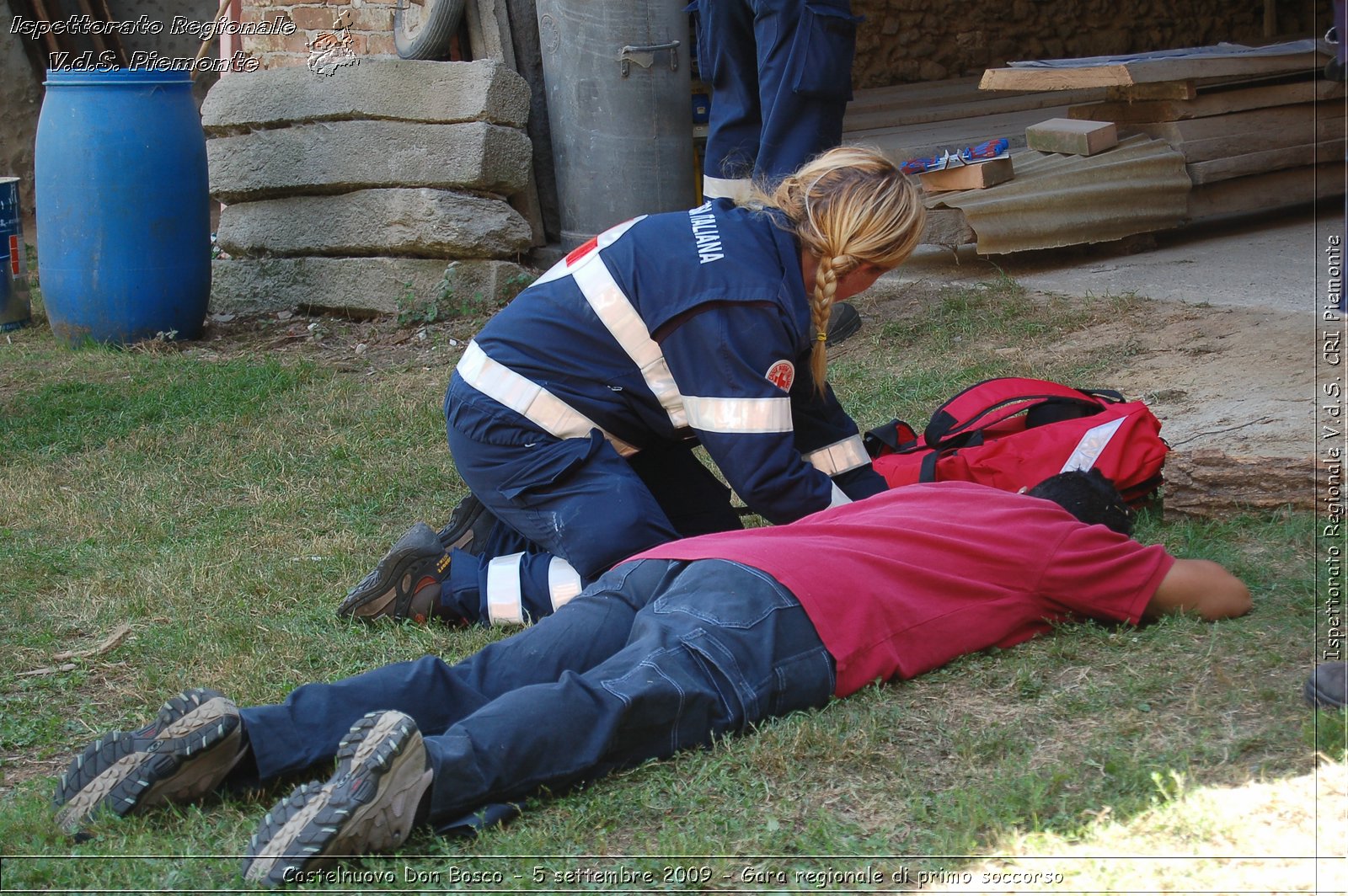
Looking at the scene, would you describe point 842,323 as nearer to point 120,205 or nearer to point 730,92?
point 730,92

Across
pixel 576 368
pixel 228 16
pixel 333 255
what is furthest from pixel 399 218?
pixel 576 368

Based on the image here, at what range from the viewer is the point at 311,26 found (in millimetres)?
6762

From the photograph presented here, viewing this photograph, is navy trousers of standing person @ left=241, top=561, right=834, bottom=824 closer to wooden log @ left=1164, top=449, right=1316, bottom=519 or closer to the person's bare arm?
the person's bare arm

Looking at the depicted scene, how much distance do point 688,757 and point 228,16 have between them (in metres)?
7.22

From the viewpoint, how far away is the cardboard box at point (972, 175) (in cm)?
559

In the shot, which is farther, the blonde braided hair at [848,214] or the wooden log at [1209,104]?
the wooden log at [1209,104]

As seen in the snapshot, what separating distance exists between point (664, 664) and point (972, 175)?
13.6 feet

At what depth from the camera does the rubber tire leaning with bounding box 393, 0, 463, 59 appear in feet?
20.5

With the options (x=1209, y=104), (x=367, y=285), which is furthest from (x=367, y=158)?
(x=1209, y=104)

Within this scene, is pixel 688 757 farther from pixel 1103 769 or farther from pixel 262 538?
pixel 262 538

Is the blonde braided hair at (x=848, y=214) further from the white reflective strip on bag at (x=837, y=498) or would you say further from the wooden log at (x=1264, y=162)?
the wooden log at (x=1264, y=162)

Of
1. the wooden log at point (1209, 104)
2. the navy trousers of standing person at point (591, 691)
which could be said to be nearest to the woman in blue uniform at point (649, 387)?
the navy trousers of standing person at point (591, 691)

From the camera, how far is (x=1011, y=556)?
7.64 ft

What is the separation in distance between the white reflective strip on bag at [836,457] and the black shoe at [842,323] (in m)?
2.21
